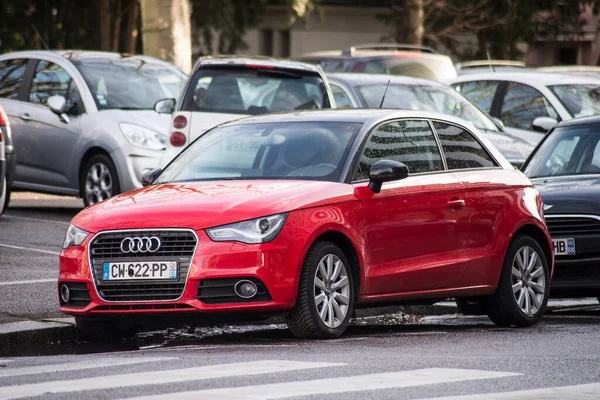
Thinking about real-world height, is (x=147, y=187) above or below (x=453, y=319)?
above

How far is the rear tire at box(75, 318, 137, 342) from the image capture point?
1063 centimetres

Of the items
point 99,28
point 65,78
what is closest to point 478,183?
point 65,78

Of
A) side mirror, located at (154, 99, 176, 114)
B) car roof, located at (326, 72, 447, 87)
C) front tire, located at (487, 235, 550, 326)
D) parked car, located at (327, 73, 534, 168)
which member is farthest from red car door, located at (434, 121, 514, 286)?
car roof, located at (326, 72, 447, 87)

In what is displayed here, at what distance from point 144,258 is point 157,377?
1.90m

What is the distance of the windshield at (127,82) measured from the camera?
18.8 metres

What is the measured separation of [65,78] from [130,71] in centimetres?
82

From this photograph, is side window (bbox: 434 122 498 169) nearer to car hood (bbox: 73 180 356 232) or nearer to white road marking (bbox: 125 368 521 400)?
car hood (bbox: 73 180 356 232)

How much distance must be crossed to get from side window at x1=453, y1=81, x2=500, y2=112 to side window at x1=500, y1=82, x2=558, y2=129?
1.12 ft

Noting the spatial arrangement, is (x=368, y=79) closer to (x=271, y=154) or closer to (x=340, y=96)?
(x=340, y=96)

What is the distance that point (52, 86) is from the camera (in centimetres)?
1920

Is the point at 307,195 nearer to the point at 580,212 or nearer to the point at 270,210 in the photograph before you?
the point at 270,210

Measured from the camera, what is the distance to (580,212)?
12.6 m

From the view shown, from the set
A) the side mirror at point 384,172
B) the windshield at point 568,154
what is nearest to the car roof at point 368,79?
the windshield at point 568,154

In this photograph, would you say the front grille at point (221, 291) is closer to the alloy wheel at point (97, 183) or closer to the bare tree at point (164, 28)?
the alloy wheel at point (97, 183)
